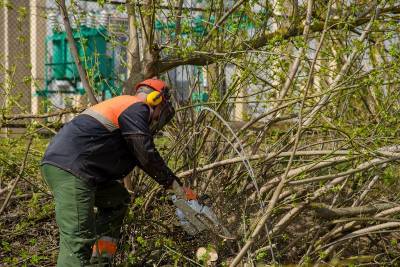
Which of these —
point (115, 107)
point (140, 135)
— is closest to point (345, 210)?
point (140, 135)

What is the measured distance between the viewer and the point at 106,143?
4.77 m

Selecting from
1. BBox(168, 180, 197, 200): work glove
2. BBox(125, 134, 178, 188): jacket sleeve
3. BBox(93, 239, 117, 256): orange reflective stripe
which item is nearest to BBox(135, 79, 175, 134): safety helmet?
BBox(125, 134, 178, 188): jacket sleeve

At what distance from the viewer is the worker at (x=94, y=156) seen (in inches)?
185

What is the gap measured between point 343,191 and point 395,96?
98 cm

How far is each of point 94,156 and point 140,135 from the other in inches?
14.7

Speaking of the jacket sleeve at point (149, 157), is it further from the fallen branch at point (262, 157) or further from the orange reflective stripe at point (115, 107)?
the fallen branch at point (262, 157)

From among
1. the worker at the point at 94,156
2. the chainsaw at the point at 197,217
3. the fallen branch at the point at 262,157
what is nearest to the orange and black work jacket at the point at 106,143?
the worker at the point at 94,156

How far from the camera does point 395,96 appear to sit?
586 cm

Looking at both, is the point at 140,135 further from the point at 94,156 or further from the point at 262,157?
the point at 262,157

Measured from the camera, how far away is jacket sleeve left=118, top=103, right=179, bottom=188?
4.62 m

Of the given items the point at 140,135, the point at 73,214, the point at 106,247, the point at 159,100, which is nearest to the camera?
the point at 140,135

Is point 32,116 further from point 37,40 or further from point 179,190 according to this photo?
point 37,40

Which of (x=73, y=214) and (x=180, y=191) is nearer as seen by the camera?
(x=73, y=214)

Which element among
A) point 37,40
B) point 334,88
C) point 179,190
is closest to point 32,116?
point 179,190
